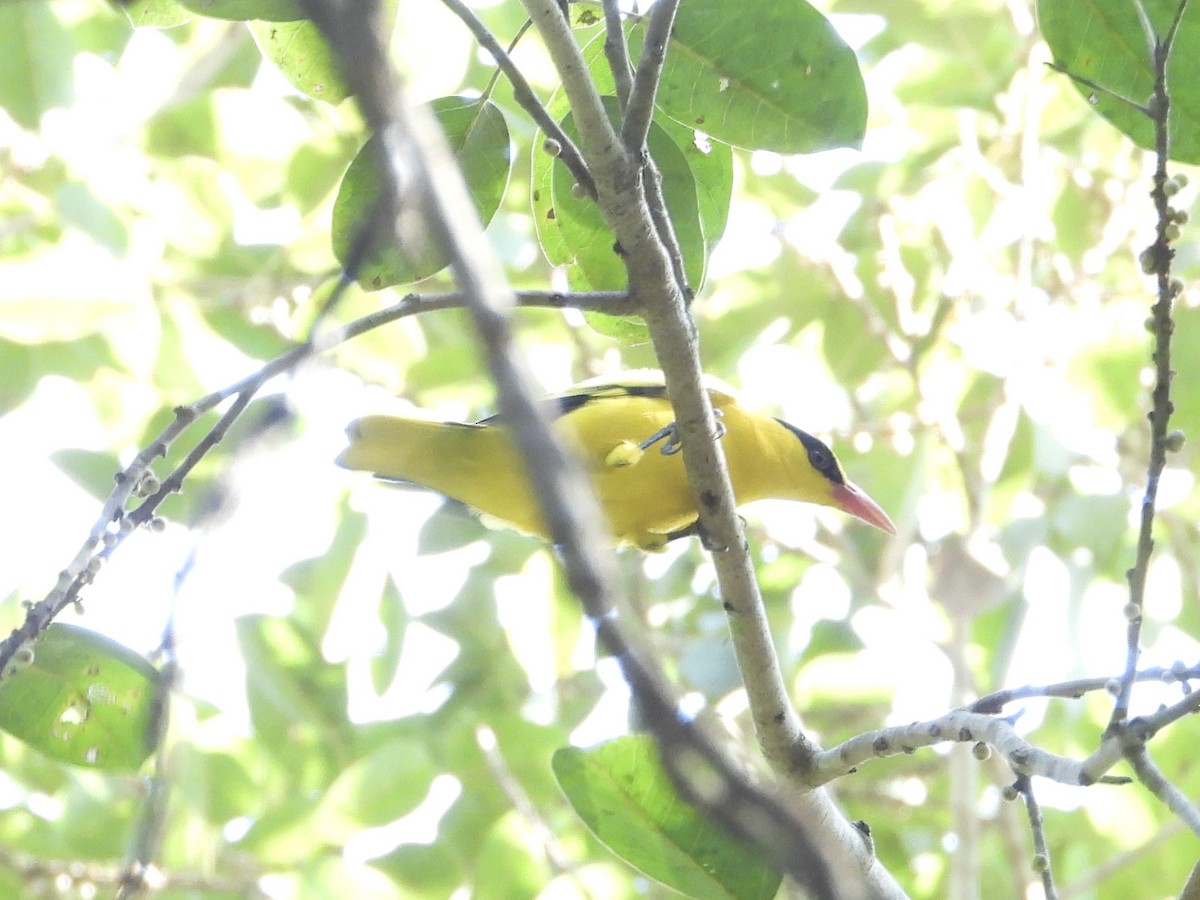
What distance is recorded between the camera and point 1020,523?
4.46 metres

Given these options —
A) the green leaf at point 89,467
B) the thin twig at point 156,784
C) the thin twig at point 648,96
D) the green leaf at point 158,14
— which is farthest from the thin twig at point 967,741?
the green leaf at point 89,467

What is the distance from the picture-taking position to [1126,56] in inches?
75.5

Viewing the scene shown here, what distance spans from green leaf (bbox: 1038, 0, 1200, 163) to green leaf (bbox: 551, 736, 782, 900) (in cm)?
118

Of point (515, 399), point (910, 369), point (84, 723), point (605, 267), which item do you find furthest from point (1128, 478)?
point (515, 399)

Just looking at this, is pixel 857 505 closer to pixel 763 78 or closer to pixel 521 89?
pixel 763 78

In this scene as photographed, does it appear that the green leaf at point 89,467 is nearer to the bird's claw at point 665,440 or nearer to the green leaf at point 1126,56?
the bird's claw at point 665,440

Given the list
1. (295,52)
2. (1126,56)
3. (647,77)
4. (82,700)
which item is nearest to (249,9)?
(295,52)

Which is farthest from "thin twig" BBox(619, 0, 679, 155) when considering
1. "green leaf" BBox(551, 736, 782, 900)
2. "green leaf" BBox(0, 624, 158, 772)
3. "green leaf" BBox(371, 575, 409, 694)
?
"green leaf" BBox(371, 575, 409, 694)

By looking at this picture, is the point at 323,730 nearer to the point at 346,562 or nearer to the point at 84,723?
the point at 346,562

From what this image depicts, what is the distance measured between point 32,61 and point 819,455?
8.51 feet

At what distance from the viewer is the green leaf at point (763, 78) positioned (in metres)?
1.92

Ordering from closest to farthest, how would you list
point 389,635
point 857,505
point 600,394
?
point 600,394 < point 857,505 < point 389,635

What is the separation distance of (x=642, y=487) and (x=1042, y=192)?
236 centimetres

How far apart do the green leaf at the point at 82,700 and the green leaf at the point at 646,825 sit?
0.63 m
